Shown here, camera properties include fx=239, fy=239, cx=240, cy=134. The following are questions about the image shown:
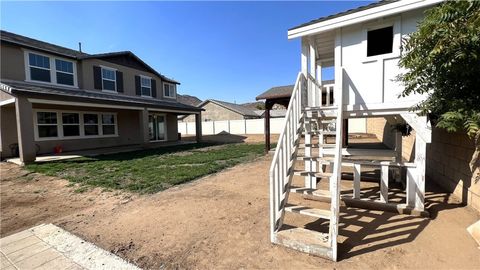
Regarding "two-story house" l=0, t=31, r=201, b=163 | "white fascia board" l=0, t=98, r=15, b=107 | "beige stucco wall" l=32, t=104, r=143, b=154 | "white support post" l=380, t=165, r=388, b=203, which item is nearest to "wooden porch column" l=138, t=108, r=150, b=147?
"two-story house" l=0, t=31, r=201, b=163

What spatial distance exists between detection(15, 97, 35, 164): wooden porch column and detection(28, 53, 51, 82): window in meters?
3.27

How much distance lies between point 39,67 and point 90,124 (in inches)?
137

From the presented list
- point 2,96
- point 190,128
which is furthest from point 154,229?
point 190,128

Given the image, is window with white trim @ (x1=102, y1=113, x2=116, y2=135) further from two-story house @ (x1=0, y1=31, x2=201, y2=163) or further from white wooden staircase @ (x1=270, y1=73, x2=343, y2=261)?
white wooden staircase @ (x1=270, y1=73, x2=343, y2=261)

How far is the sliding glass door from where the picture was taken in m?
17.3

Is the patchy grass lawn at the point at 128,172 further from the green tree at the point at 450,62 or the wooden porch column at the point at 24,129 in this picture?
the green tree at the point at 450,62

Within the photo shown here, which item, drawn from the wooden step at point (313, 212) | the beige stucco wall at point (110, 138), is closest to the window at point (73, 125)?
the beige stucco wall at point (110, 138)

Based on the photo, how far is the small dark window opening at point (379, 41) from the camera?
15.3 ft

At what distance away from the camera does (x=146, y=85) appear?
666 inches

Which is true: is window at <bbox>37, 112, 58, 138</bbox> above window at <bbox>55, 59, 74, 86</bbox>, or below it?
below

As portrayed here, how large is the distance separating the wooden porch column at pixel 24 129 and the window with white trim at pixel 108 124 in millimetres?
5207

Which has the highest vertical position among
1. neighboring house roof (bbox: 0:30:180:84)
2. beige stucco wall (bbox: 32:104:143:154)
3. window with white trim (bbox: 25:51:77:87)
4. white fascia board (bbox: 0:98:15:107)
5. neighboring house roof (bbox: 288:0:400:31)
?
neighboring house roof (bbox: 0:30:180:84)

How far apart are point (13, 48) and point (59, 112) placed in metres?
3.13

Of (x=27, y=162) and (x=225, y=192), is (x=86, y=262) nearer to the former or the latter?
(x=225, y=192)
